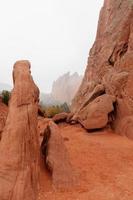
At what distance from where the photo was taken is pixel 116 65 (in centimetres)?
1711

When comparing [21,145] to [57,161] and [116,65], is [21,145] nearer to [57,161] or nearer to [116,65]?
[57,161]

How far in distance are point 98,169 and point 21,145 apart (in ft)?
9.00

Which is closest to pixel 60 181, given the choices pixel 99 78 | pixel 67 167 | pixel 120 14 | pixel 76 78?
pixel 67 167

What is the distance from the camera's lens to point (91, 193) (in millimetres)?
7074

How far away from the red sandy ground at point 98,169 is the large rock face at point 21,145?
51 centimetres

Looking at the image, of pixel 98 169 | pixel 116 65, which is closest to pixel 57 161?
pixel 98 169

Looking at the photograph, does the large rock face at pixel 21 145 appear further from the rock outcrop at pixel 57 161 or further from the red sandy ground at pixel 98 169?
the rock outcrop at pixel 57 161

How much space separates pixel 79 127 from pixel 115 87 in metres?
2.68

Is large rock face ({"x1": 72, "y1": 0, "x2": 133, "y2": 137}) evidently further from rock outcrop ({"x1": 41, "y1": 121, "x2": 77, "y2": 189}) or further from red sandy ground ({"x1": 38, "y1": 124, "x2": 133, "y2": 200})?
rock outcrop ({"x1": 41, "y1": 121, "x2": 77, "y2": 189})

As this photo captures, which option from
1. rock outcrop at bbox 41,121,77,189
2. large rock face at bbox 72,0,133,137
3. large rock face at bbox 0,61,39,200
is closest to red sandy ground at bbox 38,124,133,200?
rock outcrop at bbox 41,121,77,189

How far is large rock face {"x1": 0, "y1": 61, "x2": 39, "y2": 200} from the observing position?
6.46 meters

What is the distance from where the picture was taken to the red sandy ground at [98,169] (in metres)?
7.00

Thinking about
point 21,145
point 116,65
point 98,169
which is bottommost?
point 98,169

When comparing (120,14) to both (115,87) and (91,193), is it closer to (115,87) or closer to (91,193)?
(115,87)
